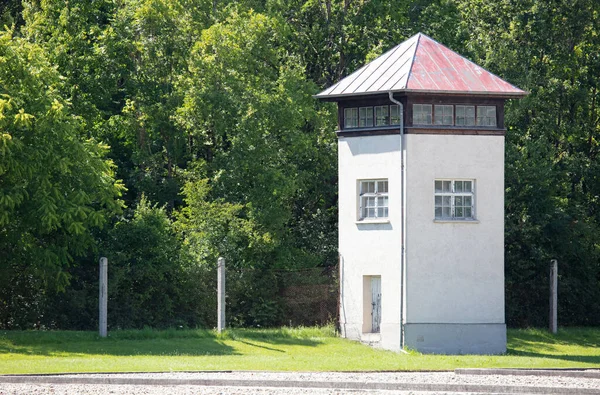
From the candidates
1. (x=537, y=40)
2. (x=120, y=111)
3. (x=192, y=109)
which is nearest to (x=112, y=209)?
(x=192, y=109)

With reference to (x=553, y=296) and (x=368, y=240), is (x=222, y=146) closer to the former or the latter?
(x=368, y=240)

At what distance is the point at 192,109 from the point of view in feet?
142

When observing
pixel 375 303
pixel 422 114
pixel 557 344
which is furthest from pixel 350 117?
pixel 557 344

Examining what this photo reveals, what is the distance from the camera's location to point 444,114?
34.7 metres

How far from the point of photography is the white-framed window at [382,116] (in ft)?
114

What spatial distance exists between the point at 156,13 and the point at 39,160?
45.9 ft

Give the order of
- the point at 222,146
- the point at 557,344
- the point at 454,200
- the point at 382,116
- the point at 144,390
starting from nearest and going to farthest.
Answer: the point at 144,390, the point at 454,200, the point at 382,116, the point at 557,344, the point at 222,146

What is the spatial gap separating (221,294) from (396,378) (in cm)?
1107

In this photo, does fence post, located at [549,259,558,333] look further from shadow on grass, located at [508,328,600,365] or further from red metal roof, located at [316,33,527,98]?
red metal roof, located at [316,33,527,98]

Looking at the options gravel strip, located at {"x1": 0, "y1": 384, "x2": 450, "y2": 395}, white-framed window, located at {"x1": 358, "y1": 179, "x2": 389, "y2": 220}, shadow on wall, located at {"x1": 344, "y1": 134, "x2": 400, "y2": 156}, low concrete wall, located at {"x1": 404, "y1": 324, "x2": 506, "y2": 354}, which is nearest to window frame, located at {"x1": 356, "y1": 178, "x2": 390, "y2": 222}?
white-framed window, located at {"x1": 358, "y1": 179, "x2": 389, "y2": 220}

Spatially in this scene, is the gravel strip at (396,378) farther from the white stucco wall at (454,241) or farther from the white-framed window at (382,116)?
the white-framed window at (382,116)

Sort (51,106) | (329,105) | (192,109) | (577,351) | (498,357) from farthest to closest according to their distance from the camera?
(329,105), (192,109), (577,351), (51,106), (498,357)

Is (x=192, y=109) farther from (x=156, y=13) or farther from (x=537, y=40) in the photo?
(x=537, y=40)

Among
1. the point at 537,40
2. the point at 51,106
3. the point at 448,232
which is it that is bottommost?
the point at 448,232
